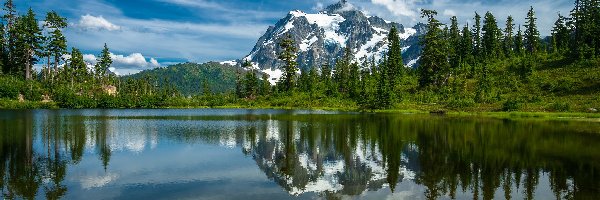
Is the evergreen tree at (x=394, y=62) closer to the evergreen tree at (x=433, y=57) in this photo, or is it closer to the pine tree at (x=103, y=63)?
the evergreen tree at (x=433, y=57)

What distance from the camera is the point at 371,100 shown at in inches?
4466

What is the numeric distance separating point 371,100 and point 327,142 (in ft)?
234

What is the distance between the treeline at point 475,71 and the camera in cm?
10544

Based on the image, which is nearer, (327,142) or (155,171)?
(155,171)

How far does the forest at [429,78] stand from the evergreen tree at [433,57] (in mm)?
280

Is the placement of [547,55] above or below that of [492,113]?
above

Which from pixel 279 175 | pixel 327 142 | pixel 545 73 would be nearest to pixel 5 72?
pixel 327 142

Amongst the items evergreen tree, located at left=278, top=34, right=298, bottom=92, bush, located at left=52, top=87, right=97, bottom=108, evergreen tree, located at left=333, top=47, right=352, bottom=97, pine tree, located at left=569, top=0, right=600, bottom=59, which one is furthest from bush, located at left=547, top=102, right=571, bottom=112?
bush, located at left=52, top=87, right=97, bottom=108

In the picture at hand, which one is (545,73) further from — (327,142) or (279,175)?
(279,175)

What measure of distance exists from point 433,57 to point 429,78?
6180mm

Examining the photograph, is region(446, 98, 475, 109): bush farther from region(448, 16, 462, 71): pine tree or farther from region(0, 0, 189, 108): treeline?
region(0, 0, 189, 108): treeline

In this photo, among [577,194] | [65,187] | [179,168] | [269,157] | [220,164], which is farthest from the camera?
[269,157]

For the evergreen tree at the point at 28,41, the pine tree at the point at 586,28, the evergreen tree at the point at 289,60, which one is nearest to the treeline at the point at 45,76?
the evergreen tree at the point at 28,41

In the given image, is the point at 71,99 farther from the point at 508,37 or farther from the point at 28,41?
the point at 508,37
